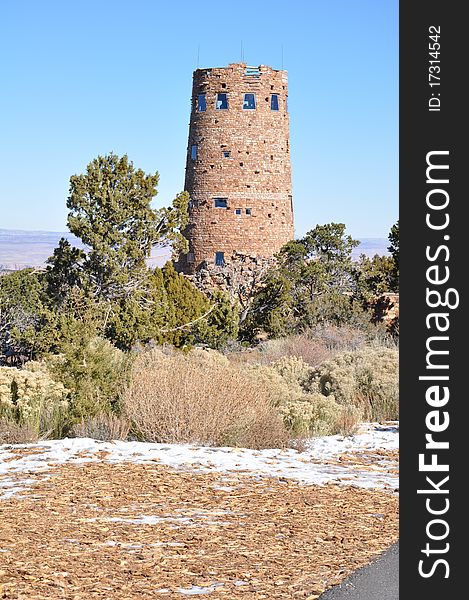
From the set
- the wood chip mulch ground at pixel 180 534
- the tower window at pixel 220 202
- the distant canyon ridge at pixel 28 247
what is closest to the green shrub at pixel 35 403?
the wood chip mulch ground at pixel 180 534

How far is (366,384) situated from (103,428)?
5.61 meters

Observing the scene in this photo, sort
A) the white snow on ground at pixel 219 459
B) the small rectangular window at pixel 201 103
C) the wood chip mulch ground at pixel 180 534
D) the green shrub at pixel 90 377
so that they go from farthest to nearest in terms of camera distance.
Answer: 1. the small rectangular window at pixel 201 103
2. the green shrub at pixel 90 377
3. the white snow on ground at pixel 219 459
4. the wood chip mulch ground at pixel 180 534

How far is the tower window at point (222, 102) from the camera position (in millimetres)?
41688

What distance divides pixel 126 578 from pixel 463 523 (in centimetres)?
230

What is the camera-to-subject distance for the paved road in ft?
19.7

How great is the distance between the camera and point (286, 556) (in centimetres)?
698

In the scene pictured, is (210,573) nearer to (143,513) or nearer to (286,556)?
(286,556)

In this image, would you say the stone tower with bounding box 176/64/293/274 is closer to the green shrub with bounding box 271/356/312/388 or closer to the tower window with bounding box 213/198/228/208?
the tower window with bounding box 213/198/228/208

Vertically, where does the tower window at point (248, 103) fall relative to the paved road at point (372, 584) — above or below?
above

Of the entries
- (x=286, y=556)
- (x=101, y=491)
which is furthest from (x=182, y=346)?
(x=286, y=556)

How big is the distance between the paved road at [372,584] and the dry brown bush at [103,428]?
217 inches

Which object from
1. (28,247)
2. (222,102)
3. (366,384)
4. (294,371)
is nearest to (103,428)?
(366,384)

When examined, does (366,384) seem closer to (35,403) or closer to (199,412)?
(199,412)

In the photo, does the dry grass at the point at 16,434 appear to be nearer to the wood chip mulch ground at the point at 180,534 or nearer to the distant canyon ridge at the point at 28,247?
the wood chip mulch ground at the point at 180,534
